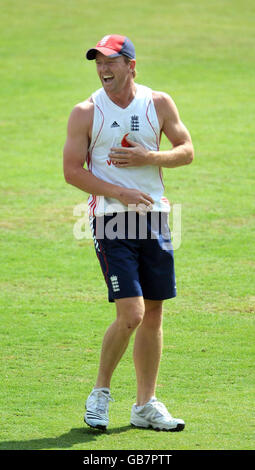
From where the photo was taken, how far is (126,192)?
5301mm

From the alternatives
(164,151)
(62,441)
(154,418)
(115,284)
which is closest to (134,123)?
(164,151)

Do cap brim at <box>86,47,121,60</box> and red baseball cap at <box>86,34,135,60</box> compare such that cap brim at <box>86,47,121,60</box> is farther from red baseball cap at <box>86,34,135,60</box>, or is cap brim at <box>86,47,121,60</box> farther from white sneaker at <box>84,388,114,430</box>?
white sneaker at <box>84,388,114,430</box>

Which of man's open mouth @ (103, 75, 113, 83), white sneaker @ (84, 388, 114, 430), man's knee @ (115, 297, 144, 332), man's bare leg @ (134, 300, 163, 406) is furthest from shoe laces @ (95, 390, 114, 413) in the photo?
man's open mouth @ (103, 75, 113, 83)

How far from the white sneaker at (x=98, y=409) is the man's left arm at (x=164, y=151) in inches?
55.3

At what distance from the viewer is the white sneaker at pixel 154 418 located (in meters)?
5.30

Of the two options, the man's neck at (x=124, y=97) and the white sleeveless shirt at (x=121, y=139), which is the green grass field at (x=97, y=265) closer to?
the white sleeveless shirt at (x=121, y=139)

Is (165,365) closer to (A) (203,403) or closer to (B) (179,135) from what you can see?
(A) (203,403)

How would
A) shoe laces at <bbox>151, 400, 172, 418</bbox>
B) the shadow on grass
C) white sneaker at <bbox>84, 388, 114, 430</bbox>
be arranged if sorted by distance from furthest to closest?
shoe laces at <bbox>151, 400, 172, 418</bbox> < white sneaker at <bbox>84, 388, 114, 430</bbox> < the shadow on grass

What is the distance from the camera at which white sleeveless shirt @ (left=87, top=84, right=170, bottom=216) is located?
5.40 m

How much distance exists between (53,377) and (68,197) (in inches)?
222

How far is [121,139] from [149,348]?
1325mm

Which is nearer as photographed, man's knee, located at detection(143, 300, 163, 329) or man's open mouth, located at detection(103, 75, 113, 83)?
man's open mouth, located at detection(103, 75, 113, 83)

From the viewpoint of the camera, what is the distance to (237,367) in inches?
257
